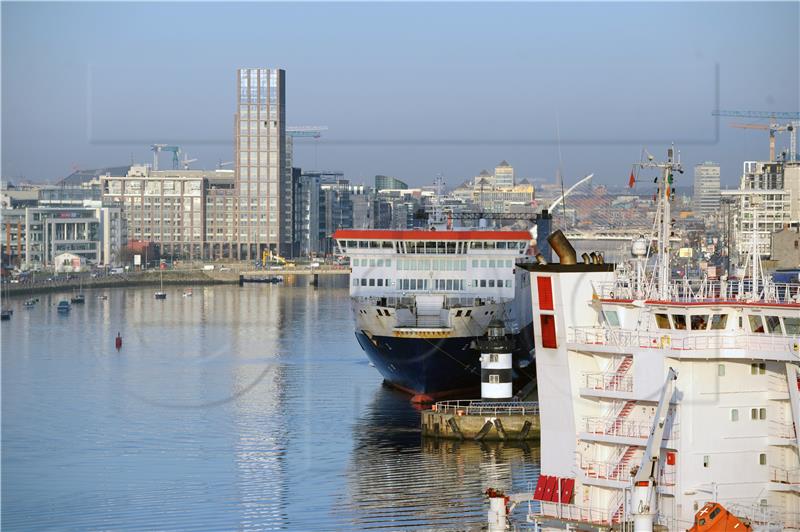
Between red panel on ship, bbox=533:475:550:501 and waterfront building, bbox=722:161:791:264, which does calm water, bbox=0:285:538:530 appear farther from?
waterfront building, bbox=722:161:791:264

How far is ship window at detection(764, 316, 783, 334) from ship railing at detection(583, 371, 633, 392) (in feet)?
4.95

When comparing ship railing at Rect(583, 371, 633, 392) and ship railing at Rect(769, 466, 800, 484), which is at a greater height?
ship railing at Rect(583, 371, 633, 392)

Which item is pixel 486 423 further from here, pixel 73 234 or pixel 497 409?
pixel 73 234

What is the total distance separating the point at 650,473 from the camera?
46.3 ft

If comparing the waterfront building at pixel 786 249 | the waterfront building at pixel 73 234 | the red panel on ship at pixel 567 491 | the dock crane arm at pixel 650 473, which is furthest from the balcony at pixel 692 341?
the waterfront building at pixel 73 234

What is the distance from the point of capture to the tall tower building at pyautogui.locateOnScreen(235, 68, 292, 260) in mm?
145000

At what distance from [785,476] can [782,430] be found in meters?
0.47

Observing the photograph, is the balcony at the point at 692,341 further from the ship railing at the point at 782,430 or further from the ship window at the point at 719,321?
the ship railing at the point at 782,430

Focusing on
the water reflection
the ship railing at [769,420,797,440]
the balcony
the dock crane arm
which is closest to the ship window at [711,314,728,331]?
the balcony

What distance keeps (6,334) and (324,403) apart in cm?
2987

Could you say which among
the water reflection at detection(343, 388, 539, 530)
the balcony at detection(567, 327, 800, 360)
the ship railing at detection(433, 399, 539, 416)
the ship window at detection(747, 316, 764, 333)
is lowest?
the water reflection at detection(343, 388, 539, 530)

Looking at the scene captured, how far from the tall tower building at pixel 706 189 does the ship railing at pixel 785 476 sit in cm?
9294

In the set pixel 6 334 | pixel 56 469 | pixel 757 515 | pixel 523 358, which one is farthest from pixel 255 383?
pixel 757 515

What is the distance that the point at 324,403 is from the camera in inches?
1480
